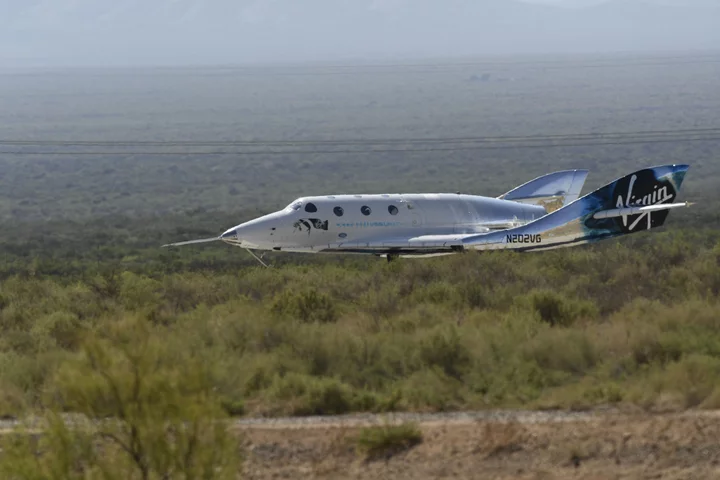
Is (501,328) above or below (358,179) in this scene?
above

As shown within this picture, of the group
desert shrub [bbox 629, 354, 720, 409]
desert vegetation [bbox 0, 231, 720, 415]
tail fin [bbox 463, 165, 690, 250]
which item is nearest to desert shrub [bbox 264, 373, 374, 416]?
desert vegetation [bbox 0, 231, 720, 415]

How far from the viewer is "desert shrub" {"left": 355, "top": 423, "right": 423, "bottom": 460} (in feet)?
42.4

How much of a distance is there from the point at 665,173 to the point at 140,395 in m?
24.4

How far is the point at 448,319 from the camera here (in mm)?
19922

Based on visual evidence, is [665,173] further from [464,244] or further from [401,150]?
[401,150]

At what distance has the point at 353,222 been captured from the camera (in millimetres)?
33219

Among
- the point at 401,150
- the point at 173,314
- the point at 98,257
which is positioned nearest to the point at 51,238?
the point at 98,257

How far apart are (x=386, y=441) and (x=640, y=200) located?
2057cm

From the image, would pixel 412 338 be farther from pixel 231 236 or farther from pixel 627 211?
pixel 231 236

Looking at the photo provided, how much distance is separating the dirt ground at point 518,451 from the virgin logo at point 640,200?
1853 cm

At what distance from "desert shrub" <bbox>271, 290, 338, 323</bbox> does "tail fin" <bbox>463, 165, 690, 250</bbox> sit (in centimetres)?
1116

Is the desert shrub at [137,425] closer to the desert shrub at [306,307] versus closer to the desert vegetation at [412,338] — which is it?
the desert vegetation at [412,338]

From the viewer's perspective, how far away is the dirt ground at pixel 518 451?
1227 centimetres

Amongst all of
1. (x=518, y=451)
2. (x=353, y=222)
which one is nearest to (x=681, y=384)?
(x=518, y=451)
